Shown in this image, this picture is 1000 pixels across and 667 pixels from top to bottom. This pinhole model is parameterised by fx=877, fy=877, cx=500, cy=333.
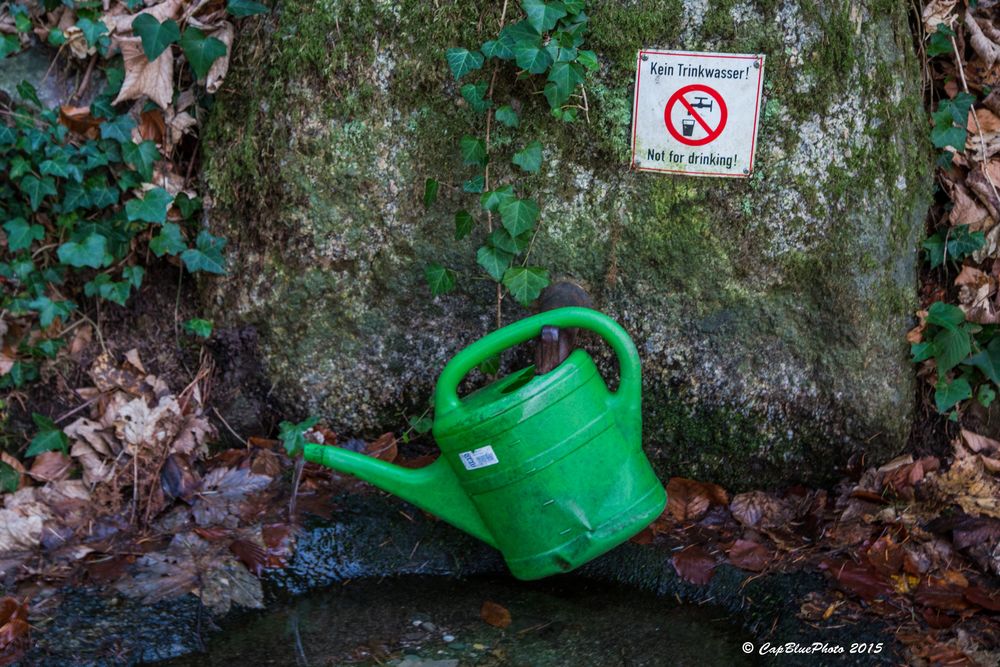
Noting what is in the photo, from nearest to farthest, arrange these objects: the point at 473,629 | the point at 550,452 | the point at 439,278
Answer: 1. the point at 550,452
2. the point at 473,629
3. the point at 439,278

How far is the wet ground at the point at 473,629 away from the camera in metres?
1.85

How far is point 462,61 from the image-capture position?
6.81ft

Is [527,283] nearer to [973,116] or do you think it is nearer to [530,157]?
[530,157]

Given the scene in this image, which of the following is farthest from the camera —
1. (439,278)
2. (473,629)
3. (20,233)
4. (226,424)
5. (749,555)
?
(226,424)

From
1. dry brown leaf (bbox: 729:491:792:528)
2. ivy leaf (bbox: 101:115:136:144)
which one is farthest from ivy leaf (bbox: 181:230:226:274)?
dry brown leaf (bbox: 729:491:792:528)

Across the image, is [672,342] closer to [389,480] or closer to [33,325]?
[389,480]

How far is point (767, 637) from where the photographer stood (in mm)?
1865

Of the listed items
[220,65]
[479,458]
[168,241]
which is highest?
[220,65]

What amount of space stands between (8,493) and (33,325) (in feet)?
1.46

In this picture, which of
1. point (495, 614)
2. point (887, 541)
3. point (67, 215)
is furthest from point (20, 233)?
point (887, 541)

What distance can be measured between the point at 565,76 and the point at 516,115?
0.63 feet

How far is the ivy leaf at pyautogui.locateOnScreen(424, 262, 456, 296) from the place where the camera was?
2.17 m

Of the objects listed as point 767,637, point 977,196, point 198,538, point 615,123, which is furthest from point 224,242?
point 977,196

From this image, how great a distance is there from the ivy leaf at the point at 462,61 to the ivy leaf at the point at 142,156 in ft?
2.76
